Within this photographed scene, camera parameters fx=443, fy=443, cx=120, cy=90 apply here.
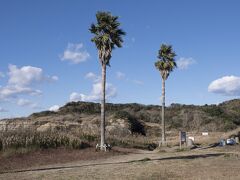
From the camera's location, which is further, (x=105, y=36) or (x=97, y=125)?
(x=97, y=125)

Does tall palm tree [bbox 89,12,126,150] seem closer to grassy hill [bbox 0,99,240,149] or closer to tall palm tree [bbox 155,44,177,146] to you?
grassy hill [bbox 0,99,240,149]

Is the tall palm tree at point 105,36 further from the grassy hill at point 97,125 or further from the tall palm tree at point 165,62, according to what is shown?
the tall palm tree at point 165,62

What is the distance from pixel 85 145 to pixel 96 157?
399 centimetres

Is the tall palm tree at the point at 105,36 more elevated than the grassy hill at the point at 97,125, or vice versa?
the tall palm tree at the point at 105,36

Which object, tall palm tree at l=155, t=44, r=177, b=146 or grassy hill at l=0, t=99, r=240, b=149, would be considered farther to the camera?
tall palm tree at l=155, t=44, r=177, b=146

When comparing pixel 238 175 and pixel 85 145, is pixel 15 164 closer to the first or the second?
pixel 85 145

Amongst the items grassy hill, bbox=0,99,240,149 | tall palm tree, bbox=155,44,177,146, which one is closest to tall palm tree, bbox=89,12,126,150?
grassy hill, bbox=0,99,240,149

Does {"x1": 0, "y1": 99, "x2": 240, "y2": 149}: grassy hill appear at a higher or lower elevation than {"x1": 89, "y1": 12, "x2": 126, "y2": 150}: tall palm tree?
lower

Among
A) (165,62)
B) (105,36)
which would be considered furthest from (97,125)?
(105,36)

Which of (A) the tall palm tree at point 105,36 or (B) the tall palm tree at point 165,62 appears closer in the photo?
(A) the tall palm tree at point 105,36

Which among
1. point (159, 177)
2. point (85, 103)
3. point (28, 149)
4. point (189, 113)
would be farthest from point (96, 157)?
point (85, 103)

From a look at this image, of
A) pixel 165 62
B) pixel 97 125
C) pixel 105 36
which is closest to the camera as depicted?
pixel 105 36

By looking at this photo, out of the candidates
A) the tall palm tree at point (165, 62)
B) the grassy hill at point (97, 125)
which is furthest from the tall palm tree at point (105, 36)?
the tall palm tree at point (165, 62)

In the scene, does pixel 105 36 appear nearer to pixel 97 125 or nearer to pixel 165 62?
pixel 165 62
